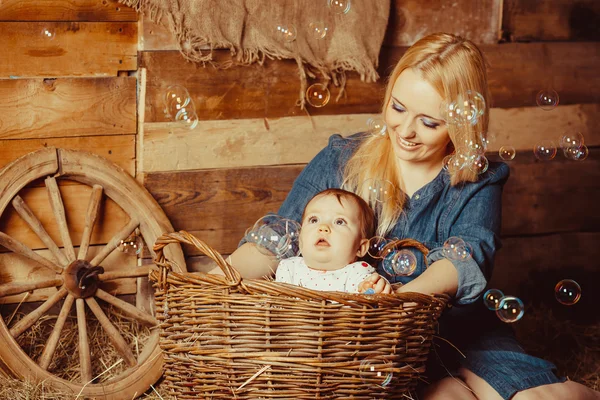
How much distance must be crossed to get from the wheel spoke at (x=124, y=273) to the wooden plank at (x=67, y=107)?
0.48m

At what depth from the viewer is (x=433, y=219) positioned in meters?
2.26

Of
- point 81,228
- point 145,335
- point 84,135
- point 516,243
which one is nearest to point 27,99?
point 84,135

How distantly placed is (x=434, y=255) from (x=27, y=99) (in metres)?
1.39

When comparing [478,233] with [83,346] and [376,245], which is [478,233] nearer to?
[376,245]

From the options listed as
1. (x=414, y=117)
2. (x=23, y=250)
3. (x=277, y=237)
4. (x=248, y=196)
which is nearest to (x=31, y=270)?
(x=23, y=250)

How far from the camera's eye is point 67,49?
2.42 metres

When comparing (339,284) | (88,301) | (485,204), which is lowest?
(88,301)

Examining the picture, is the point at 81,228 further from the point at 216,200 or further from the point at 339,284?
the point at 339,284

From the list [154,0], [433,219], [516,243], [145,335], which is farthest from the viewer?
[516,243]

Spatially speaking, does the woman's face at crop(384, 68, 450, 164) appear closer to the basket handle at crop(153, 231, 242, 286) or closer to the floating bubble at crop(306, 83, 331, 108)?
the floating bubble at crop(306, 83, 331, 108)

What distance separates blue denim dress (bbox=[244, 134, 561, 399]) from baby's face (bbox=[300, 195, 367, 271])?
0.24 meters

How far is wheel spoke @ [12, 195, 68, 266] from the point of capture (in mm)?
2379

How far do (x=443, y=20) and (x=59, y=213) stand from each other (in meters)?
1.63

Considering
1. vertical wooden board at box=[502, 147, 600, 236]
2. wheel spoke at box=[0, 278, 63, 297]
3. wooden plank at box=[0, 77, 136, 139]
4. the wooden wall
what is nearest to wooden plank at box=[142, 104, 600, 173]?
the wooden wall
